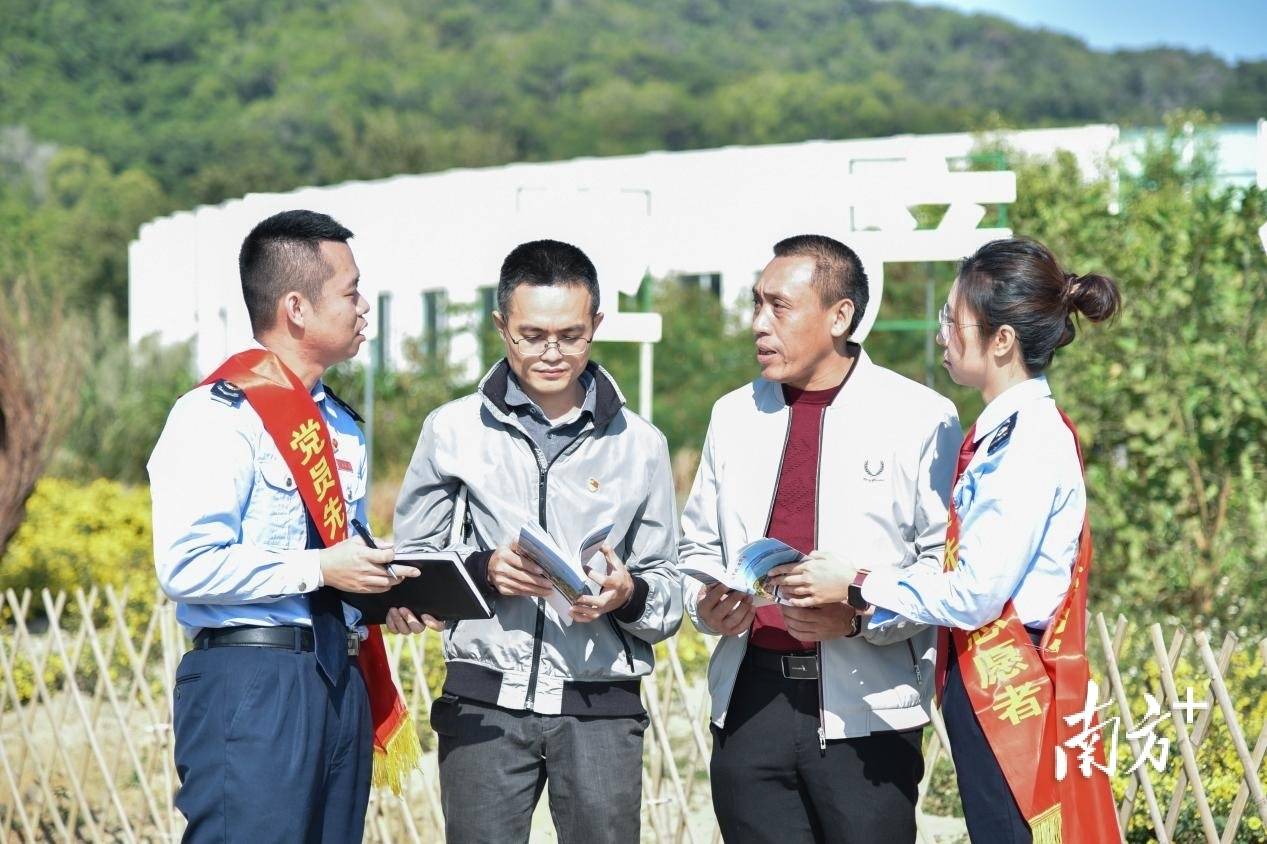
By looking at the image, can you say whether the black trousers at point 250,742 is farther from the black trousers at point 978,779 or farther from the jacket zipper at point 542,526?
the black trousers at point 978,779

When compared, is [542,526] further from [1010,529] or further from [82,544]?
[82,544]

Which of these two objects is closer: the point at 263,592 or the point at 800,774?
the point at 263,592

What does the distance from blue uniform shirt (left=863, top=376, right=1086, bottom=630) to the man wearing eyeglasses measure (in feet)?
1.85

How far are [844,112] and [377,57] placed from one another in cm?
2272

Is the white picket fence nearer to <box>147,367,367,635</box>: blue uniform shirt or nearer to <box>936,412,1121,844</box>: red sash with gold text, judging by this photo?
<box>936,412,1121,844</box>: red sash with gold text

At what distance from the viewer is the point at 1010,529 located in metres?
2.75

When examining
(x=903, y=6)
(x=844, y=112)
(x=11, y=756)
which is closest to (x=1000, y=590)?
(x=11, y=756)

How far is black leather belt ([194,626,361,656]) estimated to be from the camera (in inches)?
114

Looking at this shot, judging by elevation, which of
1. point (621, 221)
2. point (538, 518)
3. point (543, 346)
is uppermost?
point (621, 221)

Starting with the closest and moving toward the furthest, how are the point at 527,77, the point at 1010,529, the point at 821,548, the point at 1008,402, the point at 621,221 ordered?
1. the point at 1010,529
2. the point at 1008,402
3. the point at 821,548
4. the point at 621,221
5. the point at 527,77

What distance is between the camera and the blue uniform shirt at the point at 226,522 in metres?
2.79

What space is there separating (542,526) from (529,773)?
1.67 feet

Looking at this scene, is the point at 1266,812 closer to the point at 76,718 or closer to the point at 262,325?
the point at 262,325

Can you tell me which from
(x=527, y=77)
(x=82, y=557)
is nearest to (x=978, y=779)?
(x=82, y=557)
